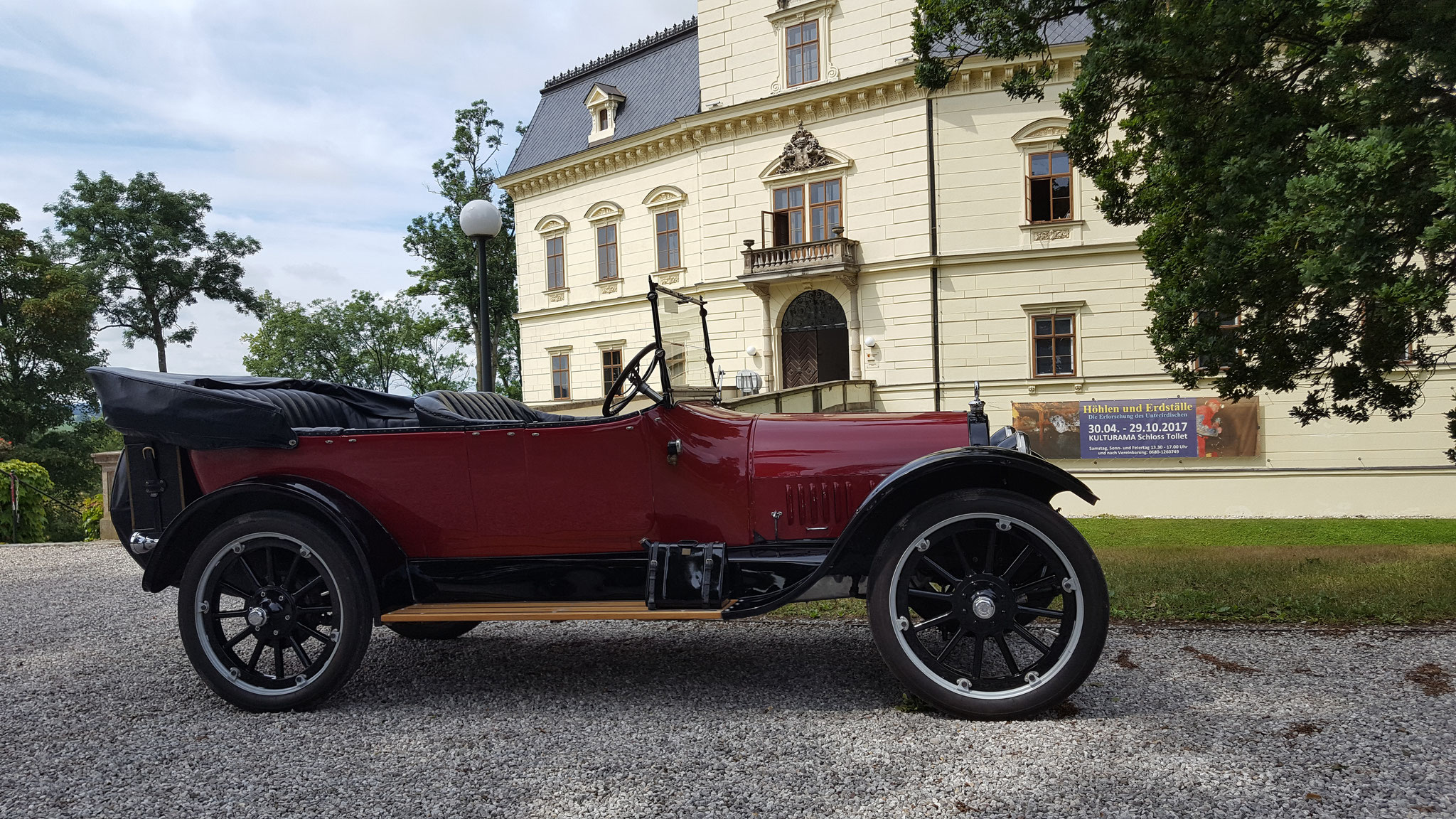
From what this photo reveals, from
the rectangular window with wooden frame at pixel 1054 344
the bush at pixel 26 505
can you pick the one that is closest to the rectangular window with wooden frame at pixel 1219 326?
the rectangular window with wooden frame at pixel 1054 344

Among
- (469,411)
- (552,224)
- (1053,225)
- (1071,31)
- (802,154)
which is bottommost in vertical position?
(469,411)

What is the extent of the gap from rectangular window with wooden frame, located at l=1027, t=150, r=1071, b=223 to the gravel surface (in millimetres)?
18097

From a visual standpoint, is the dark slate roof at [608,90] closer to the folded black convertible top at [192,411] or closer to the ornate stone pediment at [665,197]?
the ornate stone pediment at [665,197]

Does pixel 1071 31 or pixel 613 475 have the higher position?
pixel 1071 31

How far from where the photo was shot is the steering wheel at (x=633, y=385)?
3.89m

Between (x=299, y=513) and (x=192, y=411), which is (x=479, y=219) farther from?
(x=299, y=513)

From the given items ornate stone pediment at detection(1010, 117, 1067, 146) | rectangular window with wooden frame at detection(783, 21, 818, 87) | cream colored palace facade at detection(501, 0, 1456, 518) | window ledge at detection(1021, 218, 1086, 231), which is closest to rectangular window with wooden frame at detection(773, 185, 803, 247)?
cream colored palace facade at detection(501, 0, 1456, 518)

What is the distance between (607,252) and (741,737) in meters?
25.6

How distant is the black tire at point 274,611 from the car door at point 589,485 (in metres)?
0.88

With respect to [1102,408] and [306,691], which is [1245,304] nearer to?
[306,691]

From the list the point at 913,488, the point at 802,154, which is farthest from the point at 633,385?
the point at 802,154

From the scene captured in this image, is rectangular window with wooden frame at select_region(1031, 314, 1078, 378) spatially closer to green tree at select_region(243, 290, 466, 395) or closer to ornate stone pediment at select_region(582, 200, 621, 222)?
ornate stone pediment at select_region(582, 200, 621, 222)

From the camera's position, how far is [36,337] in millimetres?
Result: 27031

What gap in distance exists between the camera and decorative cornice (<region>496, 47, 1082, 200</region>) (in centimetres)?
2069
